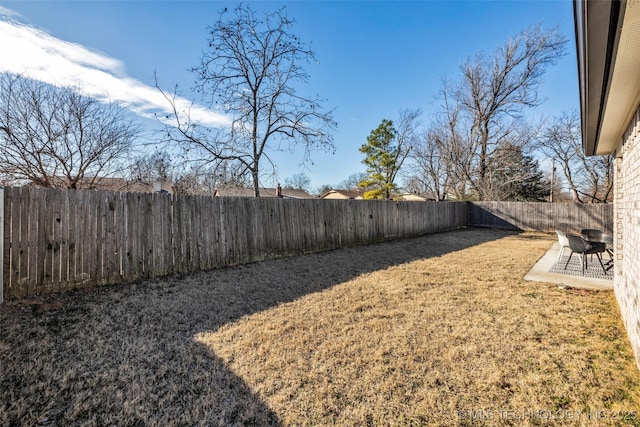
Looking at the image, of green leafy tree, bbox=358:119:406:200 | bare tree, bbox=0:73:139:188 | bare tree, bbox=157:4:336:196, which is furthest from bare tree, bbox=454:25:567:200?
bare tree, bbox=0:73:139:188

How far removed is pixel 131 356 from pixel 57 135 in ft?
21.0

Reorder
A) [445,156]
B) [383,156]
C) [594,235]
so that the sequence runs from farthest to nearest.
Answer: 1. [383,156]
2. [445,156]
3. [594,235]

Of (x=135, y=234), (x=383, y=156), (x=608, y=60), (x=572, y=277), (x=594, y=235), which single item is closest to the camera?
(x=608, y=60)

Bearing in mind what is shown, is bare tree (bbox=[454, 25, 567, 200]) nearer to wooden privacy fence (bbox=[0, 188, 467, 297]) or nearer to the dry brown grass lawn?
wooden privacy fence (bbox=[0, 188, 467, 297])

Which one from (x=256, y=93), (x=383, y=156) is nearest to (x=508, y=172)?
(x=383, y=156)

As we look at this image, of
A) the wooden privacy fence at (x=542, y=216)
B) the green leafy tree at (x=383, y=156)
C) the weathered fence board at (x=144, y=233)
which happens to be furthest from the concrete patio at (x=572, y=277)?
the green leafy tree at (x=383, y=156)

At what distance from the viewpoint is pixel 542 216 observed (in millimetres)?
14336

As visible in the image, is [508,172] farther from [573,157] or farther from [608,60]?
[608,60]

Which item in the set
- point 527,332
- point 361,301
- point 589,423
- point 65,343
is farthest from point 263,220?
point 589,423

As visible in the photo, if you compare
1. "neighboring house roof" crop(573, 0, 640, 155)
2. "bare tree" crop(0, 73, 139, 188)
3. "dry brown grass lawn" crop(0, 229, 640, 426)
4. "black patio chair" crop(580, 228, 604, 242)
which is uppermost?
"bare tree" crop(0, 73, 139, 188)

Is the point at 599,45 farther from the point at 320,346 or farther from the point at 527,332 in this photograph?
the point at 320,346

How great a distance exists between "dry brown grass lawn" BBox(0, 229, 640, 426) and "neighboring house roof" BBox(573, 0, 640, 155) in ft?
7.60

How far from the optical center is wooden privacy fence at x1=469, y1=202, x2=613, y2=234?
12742 mm

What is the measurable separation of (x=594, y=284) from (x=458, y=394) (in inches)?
183
